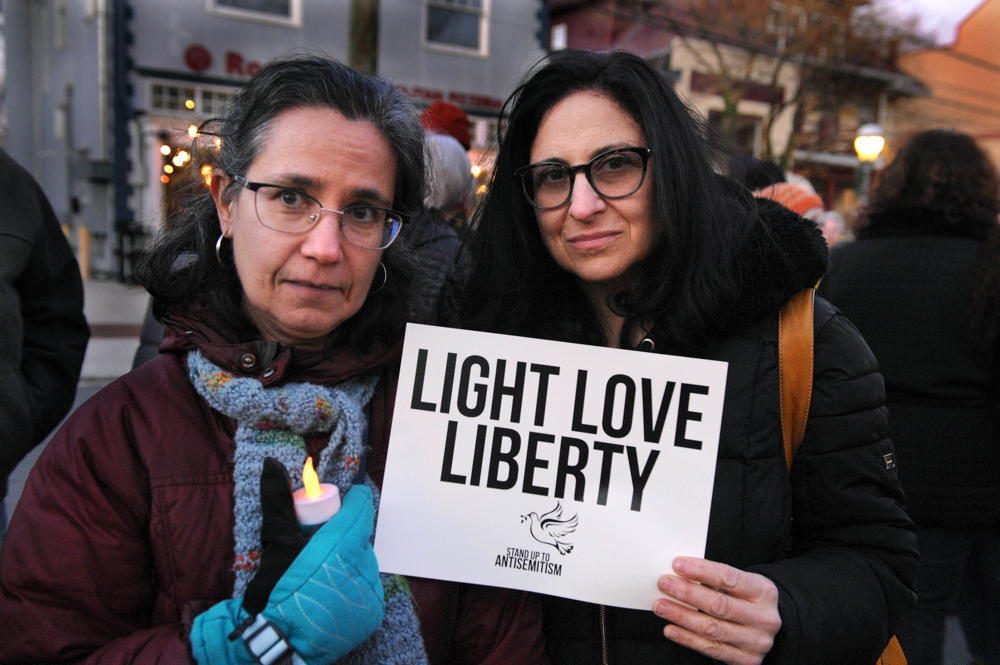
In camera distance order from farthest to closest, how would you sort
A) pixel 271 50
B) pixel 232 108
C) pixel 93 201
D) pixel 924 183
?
pixel 93 201
pixel 271 50
pixel 924 183
pixel 232 108

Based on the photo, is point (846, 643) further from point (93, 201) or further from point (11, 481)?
point (93, 201)

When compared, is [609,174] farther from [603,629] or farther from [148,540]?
[148,540]

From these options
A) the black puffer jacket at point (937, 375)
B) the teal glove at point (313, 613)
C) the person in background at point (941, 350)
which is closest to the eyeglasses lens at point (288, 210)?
the teal glove at point (313, 613)

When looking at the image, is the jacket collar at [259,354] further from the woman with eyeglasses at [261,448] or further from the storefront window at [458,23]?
the storefront window at [458,23]

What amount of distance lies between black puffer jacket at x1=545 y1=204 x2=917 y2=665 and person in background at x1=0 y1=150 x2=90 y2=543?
1459mm

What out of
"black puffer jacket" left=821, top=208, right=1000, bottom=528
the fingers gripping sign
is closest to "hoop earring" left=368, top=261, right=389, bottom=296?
the fingers gripping sign

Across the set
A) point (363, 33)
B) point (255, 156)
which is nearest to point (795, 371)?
point (255, 156)

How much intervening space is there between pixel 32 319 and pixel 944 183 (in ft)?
9.90

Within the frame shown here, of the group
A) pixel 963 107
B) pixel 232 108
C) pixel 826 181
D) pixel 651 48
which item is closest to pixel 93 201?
pixel 651 48

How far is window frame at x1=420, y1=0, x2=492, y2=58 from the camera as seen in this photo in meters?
17.5

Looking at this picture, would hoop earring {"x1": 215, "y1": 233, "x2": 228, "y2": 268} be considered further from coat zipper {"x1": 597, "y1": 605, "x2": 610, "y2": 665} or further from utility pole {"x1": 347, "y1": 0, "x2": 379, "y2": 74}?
utility pole {"x1": 347, "y1": 0, "x2": 379, "y2": 74}

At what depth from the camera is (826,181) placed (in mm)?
25719

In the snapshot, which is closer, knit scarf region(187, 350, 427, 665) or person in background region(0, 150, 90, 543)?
knit scarf region(187, 350, 427, 665)

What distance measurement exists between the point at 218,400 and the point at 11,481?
4226 millimetres
